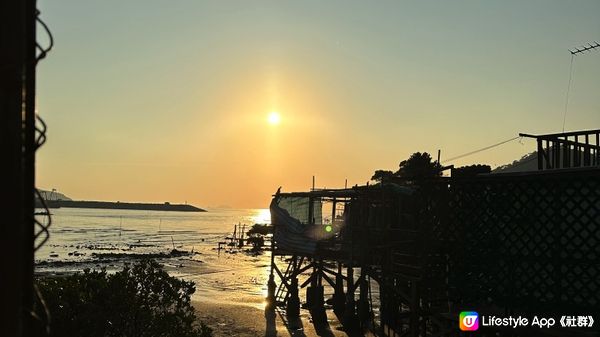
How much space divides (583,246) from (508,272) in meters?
1.59

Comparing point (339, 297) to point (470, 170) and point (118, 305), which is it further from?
point (118, 305)

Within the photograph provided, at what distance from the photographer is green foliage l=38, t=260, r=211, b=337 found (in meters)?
9.88

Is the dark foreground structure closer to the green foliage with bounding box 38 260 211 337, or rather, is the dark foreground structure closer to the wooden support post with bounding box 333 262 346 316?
the green foliage with bounding box 38 260 211 337

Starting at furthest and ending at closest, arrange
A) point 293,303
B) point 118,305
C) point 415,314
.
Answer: point 293,303, point 415,314, point 118,305

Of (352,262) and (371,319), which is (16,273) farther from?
(371,319)

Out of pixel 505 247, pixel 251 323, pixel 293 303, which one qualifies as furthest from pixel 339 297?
pixel 505 247

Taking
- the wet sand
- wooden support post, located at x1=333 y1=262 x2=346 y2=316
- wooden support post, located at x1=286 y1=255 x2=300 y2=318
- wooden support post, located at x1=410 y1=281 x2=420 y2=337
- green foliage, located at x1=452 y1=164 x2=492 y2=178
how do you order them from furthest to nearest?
wooden support post, located at x1=333 y1=262 x2=346 y2=316 → wooden support post, located at x1=286 y1=255 x2=300 y2=318 → the wet sand → wooden support post, located at x1=410 y1=281 x2=420 y2=337 → green foliage, located at x1=452 y1=164 x2=492 y2=178

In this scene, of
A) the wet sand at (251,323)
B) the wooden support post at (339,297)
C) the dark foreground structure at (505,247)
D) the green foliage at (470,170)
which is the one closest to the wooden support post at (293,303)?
the wet sand at (251,323)

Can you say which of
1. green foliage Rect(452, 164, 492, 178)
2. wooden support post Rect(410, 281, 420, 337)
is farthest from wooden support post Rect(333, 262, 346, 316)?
green foliage Rect(452, 164, 492, 178)

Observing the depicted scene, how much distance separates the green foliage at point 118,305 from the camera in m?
9.88

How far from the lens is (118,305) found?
10422 millimetres

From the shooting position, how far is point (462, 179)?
37.4 ft

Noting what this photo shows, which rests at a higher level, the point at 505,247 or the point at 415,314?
the point at 505,247

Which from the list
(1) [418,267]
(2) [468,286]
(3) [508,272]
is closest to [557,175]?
(3) [508,272]
